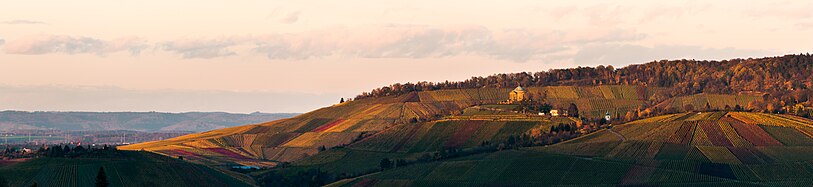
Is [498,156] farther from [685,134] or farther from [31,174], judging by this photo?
[31,174]

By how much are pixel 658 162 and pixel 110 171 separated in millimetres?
69943

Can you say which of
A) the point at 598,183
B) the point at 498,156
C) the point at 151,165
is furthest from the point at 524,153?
the point at 151,165

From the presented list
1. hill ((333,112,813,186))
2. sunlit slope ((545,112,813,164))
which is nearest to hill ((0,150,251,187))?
hill ((333,112,813,186))

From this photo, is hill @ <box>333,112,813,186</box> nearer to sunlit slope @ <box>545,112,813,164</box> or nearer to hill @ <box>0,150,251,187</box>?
sunlit slope @ <box>545,112,813,164</box>

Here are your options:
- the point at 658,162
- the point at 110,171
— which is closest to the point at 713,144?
the point at 658,162

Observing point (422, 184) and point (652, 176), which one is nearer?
point (652, 176)

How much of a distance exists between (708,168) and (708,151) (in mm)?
10991

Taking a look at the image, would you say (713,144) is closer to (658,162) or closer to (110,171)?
(658,162)

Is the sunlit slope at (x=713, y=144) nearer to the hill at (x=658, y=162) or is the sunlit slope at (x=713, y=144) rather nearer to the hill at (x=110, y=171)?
the hill at (x=658, y=162)

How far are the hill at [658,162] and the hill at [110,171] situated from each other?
861 inches

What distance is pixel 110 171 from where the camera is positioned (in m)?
181

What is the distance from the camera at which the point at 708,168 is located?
171m

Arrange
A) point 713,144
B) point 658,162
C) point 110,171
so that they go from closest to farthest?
point 658,162 < point 110,171 < point 713,144

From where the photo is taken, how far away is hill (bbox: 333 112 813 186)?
16800 cm
